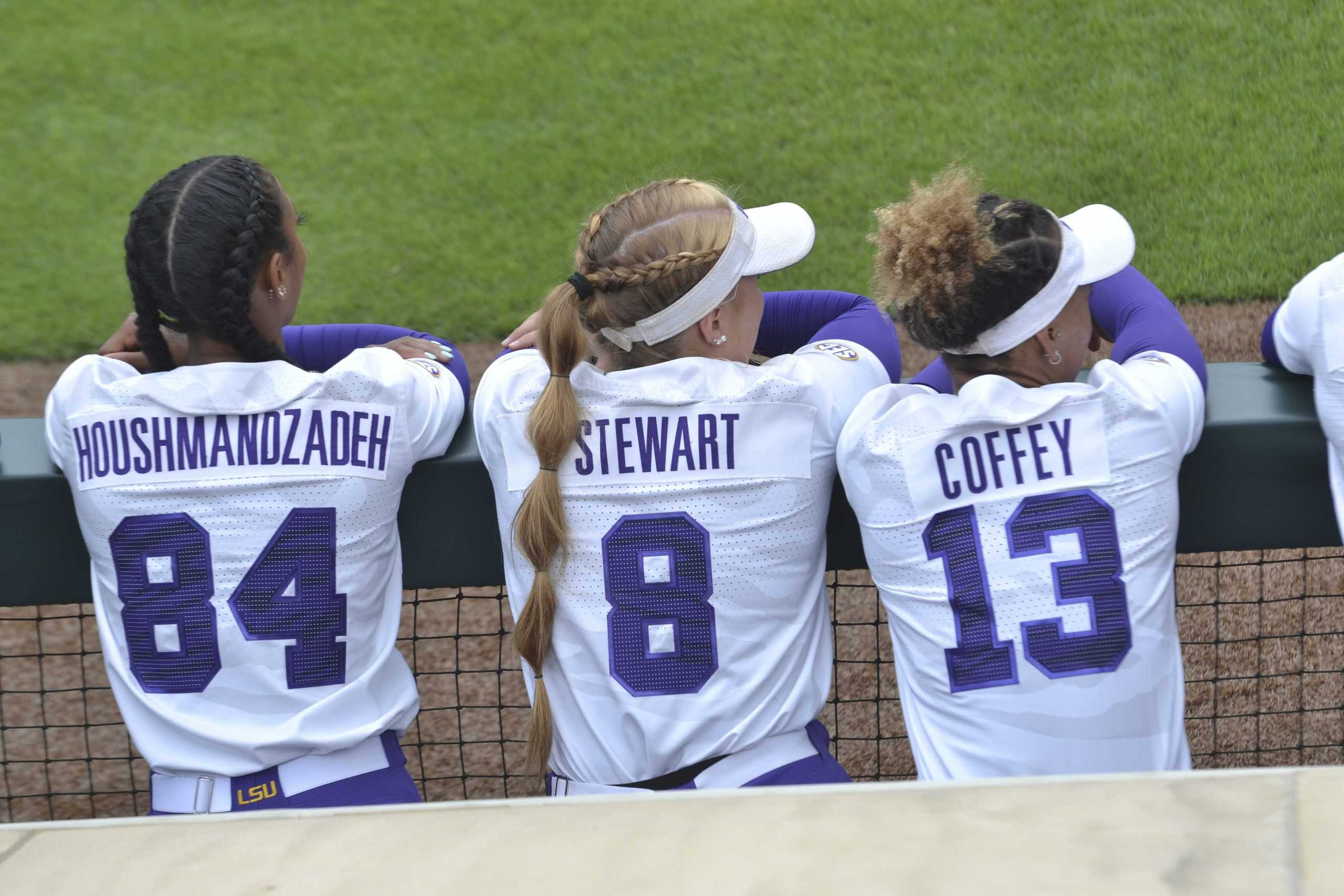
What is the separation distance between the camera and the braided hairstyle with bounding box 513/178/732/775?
6.26 ft

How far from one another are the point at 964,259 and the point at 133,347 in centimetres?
134

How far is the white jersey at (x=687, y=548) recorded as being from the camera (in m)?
1.92

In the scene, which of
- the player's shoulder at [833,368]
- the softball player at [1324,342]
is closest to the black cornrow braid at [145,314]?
the player's shoulder at [833,368]

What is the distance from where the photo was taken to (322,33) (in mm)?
7996

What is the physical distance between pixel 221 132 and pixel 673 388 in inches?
242

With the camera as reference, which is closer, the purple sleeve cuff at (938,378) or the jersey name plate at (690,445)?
the jersey name plate at (690,445)

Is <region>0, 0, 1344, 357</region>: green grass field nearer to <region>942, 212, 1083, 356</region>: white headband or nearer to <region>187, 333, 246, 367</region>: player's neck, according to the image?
<region>942, 212, 1083, 356</region>: white headband

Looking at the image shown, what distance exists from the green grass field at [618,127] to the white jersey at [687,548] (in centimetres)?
373

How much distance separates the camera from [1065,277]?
1926mm

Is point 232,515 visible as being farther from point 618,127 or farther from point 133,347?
point 618,127

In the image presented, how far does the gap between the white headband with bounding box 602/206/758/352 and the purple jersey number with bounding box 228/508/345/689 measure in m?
0.52

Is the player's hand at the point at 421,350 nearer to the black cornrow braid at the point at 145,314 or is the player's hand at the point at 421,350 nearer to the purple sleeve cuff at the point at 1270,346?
the black cornrow braid at the point at 145,314

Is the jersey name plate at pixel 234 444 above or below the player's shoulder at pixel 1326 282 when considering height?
below

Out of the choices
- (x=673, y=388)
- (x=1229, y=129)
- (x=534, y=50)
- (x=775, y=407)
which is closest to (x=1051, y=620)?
(x=775, y=407)
